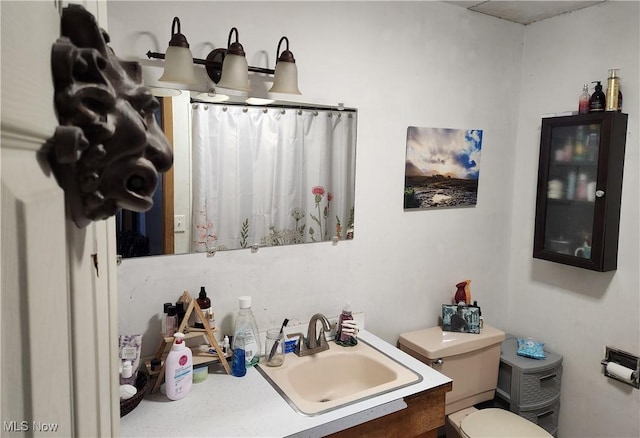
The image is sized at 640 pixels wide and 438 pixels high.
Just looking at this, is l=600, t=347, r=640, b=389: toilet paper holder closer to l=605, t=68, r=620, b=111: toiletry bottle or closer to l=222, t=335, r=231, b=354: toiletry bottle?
l=605, t=68, r=620, b=111: toiletry bottle

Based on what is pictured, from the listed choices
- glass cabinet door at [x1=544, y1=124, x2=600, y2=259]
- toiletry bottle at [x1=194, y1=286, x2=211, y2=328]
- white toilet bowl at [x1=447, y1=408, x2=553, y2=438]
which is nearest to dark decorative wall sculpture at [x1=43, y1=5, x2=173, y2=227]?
toiletry bottle at [x1=194, y1=286, x2=211, y2=328]

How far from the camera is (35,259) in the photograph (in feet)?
0.89

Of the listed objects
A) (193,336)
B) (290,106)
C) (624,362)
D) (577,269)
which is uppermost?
(290,106)

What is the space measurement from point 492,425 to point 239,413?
1.22m

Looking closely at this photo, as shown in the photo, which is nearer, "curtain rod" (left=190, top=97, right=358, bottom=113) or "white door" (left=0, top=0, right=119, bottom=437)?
"white door" (left=0, top=0, right=119, bottom=437)

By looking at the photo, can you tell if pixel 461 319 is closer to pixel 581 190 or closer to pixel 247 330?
pixel 581 190

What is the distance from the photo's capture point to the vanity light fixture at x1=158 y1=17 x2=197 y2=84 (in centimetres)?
142

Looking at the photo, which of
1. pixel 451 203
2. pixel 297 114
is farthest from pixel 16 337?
pixel 451 203

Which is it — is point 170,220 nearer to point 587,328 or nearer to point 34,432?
point 34,432

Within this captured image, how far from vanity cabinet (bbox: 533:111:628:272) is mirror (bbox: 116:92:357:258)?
1.05 meters

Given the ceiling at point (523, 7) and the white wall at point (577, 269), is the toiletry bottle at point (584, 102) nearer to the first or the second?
the white wall at point (577, 269)

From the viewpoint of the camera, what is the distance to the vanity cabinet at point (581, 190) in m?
1.96

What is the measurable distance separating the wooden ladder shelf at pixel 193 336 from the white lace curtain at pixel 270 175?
237mm

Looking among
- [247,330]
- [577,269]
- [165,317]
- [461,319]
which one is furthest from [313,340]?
[577,269]
